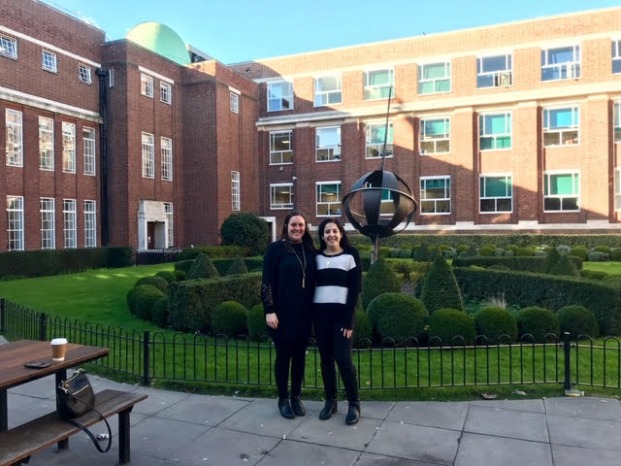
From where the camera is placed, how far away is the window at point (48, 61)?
2409 cm

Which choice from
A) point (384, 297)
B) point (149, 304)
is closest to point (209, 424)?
point (384, 297)

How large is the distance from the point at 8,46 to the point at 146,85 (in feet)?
24.0

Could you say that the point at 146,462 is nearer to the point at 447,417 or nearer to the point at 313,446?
the point at 313,446

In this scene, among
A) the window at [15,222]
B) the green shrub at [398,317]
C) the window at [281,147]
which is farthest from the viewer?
the window at [281,147]

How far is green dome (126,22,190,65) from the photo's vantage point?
3500cm

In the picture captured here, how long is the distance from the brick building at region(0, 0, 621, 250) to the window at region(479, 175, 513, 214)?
0.26 feet

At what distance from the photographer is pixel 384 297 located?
888cm

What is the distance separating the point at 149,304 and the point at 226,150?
22.2 meters

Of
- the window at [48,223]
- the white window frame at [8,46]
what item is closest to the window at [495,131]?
the window at [48,223]

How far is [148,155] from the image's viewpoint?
2919 centimetres

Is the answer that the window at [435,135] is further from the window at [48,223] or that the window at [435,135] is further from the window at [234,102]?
the window at [48,223]

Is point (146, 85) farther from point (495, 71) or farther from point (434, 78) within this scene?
point (495, 71)

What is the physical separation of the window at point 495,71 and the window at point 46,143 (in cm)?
2270

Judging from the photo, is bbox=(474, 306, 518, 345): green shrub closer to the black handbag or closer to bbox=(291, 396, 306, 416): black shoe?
bbox=(291, 396, 306, 416): black shoe
